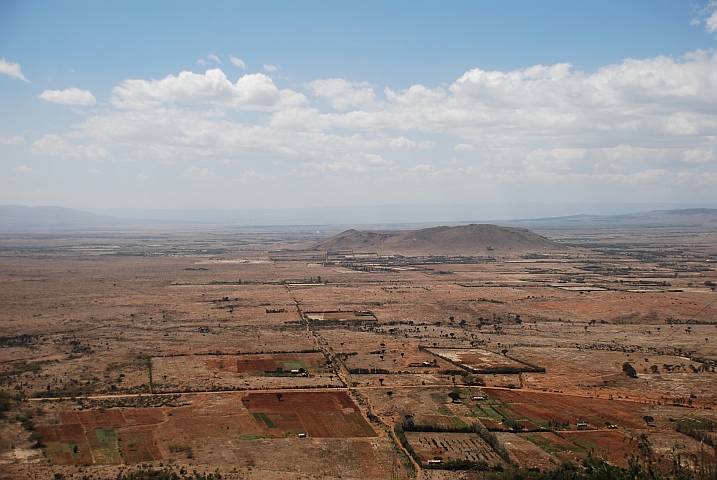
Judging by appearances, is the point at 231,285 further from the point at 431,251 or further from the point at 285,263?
the point at 431,251

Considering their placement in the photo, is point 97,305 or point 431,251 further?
point 431,251

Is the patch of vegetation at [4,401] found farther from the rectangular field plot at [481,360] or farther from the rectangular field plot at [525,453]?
the rectangular field plot at [481,360]

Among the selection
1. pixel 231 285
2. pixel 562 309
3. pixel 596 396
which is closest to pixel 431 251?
pixel 231 285

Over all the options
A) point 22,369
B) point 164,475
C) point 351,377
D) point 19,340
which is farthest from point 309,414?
point 19,340

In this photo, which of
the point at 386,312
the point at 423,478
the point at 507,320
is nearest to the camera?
the point at 423,478

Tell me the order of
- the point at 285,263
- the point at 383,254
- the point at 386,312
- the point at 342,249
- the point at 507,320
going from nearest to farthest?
the point at 507,320 < the point at 386,312 < the point at 285,263 < the point at 383,254 < the point at 342,249

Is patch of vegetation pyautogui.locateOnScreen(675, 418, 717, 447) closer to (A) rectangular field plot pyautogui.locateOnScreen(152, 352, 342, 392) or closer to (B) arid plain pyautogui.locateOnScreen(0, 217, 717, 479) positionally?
(B) arid plain pyautogui.locateOnScreen(0, 217, 717, 479)

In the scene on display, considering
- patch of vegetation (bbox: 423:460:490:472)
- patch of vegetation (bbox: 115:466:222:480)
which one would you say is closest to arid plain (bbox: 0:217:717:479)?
patch of vegetation (bbox: 423:460:490:472)
